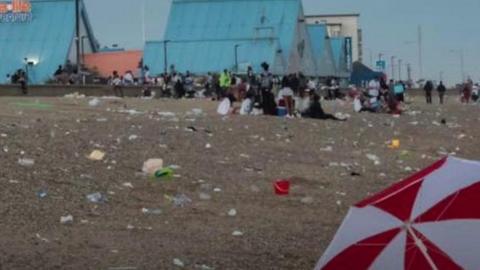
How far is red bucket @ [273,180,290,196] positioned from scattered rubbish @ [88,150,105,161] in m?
2.20

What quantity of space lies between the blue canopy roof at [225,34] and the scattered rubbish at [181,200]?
57667 millimetres

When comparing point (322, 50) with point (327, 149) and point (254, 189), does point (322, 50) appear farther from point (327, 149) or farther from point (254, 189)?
point (254, 189)

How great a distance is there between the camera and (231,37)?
74.6 meters

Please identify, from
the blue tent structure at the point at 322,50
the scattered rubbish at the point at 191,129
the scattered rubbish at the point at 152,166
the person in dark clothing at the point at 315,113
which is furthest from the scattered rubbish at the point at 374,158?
the blue tent structure at the point at 322,50

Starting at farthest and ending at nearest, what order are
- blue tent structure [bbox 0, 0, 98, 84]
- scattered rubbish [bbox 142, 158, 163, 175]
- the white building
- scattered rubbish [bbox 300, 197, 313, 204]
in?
the white building < blue tent structure [bbox 0, 0, 98, 84] < scattered rubbish [bbox 142, 158, 163, 175] < scattered rubbish [bbox 300, 197, 313, 204]

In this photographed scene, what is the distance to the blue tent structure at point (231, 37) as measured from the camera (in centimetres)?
7094

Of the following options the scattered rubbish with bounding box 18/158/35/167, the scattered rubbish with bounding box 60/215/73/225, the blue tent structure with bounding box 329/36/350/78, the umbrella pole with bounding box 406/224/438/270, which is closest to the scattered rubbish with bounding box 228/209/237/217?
the scattered rubbish with bounding box 60/215/73/225

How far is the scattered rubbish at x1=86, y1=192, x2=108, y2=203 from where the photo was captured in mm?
9984

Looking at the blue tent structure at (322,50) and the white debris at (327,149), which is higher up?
the blue tent structure at (322,50)

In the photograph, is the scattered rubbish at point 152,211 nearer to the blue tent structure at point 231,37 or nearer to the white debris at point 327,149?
the white debris at point 327,149


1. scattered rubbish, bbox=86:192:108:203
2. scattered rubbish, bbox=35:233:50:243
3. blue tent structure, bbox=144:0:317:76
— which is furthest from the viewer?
blue tent structure, bbox=144:0:317:76

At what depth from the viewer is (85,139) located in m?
13.7

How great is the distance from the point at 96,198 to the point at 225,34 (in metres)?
65.7

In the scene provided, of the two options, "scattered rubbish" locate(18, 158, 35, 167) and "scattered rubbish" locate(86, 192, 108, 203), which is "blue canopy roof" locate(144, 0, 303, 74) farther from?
"scattered rubbish" locate(86, 192, 108, 203)
